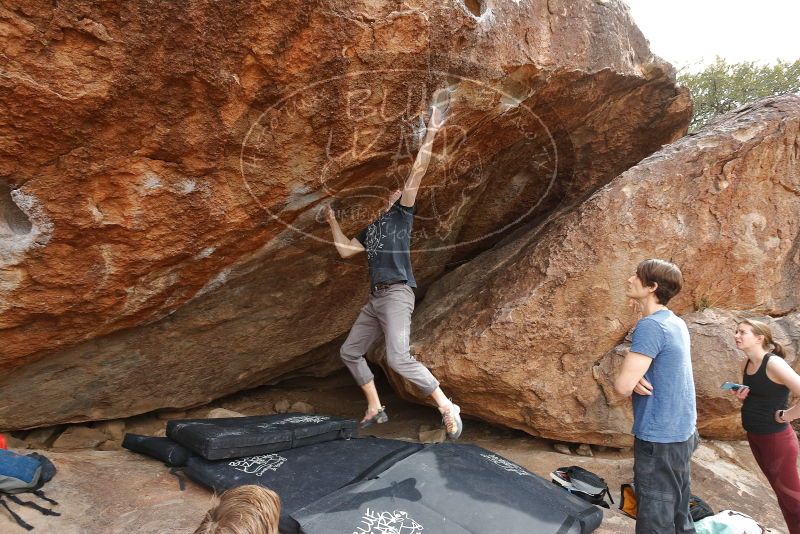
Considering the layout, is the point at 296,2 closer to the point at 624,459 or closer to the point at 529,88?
the point at 529,88

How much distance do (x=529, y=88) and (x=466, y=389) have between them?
210 centimetres

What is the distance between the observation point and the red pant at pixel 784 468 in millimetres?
2574

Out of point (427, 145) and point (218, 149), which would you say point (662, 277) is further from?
point (218, 149)

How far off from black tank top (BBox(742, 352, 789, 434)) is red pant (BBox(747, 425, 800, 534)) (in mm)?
44

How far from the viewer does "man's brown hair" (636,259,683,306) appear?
2.18 m

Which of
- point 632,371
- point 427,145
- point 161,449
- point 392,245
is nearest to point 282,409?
point 161,449

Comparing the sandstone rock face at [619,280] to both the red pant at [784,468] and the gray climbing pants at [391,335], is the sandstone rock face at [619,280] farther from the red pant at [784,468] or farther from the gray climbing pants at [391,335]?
the red pant at [784,468]

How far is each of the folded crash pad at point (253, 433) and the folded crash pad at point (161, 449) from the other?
0.04 m

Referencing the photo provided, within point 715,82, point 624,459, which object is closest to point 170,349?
point 624,459

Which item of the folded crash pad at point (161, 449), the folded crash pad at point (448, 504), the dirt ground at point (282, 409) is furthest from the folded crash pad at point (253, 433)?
the folded crash pad at point (448, 504)

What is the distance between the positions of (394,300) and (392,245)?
34 cm

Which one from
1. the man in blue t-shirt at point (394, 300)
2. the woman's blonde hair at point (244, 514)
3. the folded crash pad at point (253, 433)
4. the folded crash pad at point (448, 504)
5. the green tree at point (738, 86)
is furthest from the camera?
the green tree at point (738, 86)

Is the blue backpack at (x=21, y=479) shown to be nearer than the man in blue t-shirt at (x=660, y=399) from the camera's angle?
No

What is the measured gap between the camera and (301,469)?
8.86ft
